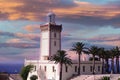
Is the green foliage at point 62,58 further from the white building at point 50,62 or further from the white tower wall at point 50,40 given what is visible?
the white tower wall at point 50,40

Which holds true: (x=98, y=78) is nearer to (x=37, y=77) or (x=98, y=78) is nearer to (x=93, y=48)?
(x=93, y=48)

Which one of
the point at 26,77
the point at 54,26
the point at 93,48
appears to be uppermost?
the point at 54,26

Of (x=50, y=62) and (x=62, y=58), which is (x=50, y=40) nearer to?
(x=50, y=62)

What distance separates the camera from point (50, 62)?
88.1m

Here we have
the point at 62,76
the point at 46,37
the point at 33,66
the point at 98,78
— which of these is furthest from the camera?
the point at 46,37

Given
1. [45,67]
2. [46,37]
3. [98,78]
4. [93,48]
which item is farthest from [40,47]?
[98,78]

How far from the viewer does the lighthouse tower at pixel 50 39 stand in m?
95.3

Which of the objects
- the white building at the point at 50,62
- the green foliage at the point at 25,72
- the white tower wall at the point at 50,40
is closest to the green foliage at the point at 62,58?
the white building at the point at 50,62

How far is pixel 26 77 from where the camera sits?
88.2 m

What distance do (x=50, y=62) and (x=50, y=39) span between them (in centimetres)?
926

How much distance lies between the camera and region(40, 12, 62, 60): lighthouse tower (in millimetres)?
95325

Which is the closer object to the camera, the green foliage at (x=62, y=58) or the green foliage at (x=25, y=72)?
the green foliage at (x=62, y=58)

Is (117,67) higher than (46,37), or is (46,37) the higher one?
(46,37)

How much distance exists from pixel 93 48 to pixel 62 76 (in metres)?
10.4
